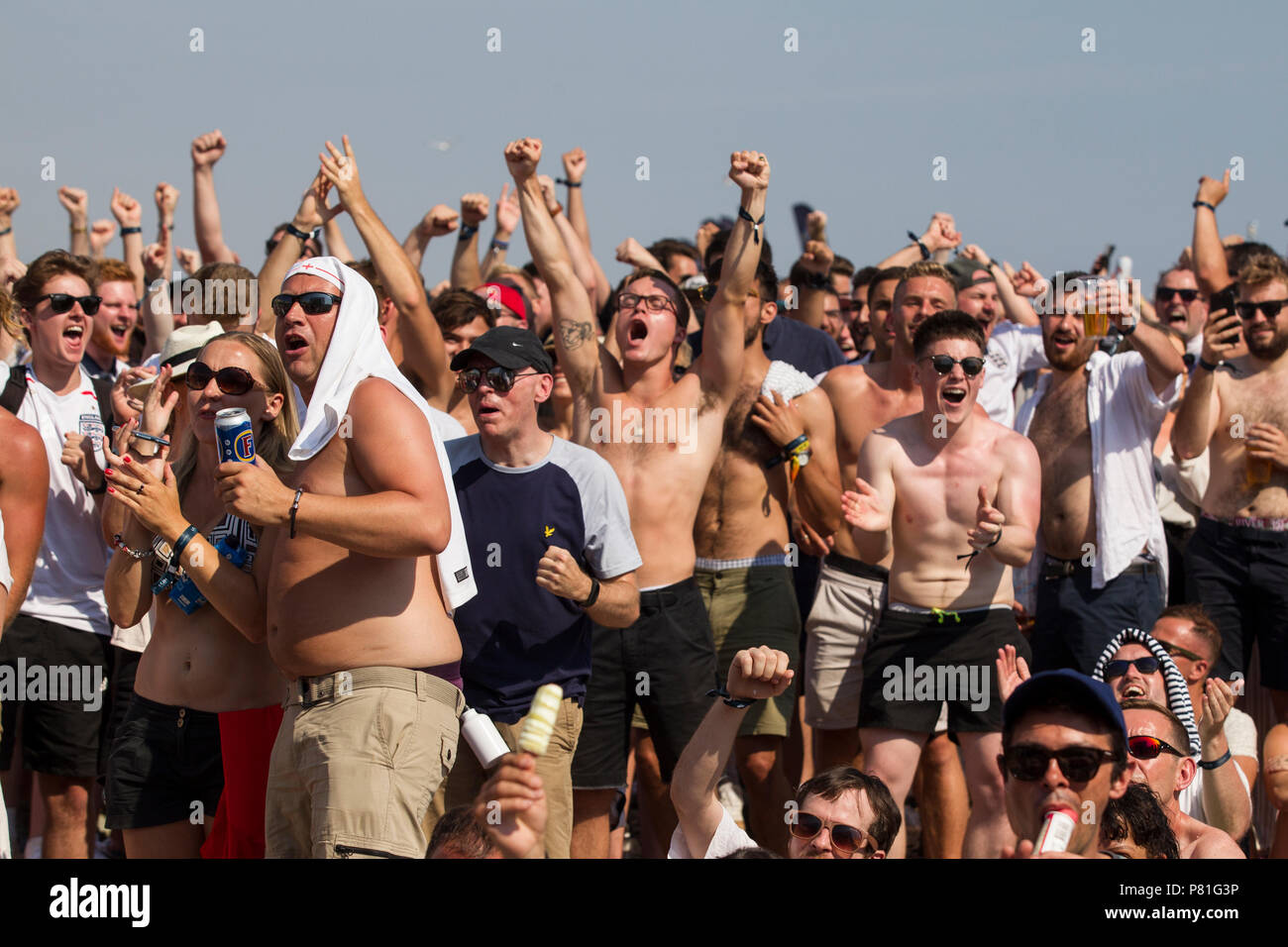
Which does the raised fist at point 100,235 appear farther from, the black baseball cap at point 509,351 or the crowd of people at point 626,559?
the black baseball cap at point 509,351

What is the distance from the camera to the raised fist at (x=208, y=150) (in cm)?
853

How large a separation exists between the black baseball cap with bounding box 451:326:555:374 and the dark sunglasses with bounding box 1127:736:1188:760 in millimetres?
2341

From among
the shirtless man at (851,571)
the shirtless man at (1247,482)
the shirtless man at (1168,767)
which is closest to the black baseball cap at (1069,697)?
the shirtless man at (1168,767)

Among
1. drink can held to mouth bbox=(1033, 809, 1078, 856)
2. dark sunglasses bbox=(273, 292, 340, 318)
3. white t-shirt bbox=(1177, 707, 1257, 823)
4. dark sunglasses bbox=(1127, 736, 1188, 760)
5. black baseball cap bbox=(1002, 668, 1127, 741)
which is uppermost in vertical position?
dark sunglasses bbox=(273, 292, 340, 318)

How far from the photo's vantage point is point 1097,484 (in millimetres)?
7000

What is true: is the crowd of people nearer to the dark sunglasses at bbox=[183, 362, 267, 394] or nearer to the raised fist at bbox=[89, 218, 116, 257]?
the dark sunglasses at bbox=[183, 362, 267, 394]

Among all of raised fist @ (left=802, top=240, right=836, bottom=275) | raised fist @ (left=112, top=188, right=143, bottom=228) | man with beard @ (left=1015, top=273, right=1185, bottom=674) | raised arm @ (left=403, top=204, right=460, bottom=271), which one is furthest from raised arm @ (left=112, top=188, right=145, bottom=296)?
man with beard @ (left=1015, top=273, right=1185, bottom=674)

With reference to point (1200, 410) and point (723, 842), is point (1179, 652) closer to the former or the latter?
point (1200, 410)

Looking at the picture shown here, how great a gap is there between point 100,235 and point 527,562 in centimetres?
588

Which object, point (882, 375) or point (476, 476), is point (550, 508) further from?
point (882, 375)

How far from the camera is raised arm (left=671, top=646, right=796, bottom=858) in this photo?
13.0 ft

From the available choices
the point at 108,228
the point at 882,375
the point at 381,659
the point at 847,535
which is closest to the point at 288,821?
the point at 381,659

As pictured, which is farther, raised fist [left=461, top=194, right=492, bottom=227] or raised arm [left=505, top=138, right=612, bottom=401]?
raised fist [left=461, top=194, right=492, bottom=227]

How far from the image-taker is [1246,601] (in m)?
6.95
